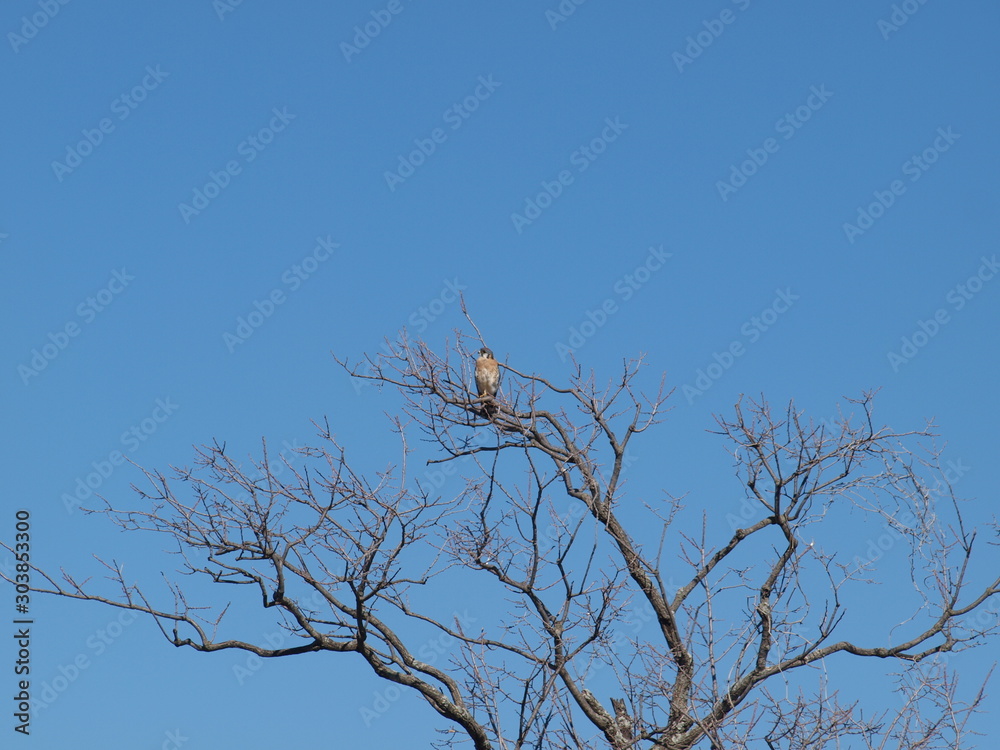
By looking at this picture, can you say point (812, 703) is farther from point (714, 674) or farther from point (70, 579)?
point (70, 579)

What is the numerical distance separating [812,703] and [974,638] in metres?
1.55

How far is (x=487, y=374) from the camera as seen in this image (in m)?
6.86

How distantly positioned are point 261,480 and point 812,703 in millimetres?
2795

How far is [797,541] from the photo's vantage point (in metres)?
6.40

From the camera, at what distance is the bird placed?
6.61 meters

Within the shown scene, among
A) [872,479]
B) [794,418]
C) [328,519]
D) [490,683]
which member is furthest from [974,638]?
[328,519]

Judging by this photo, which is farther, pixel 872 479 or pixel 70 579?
pixel 872 479

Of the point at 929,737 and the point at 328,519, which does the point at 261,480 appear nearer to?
the point at 328,519

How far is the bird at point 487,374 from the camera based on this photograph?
21.7 feet

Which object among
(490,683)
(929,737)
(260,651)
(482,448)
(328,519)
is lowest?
(929,737)

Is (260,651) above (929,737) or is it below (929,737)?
above

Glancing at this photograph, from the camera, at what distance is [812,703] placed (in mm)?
5270

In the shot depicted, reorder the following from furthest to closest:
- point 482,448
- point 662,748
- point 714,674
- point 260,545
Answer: point 482,448 → point 662,748 → point 260,545 → point 714,674

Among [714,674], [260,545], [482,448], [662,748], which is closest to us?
[714,674]
